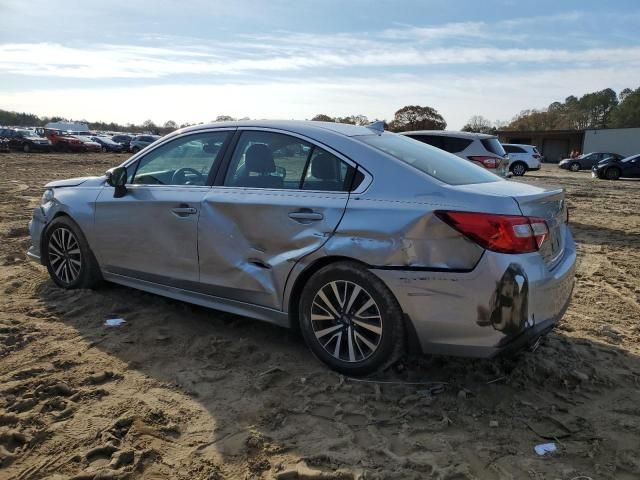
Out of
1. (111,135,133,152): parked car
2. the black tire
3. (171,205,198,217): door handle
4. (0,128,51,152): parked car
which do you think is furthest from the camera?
(111,135,133,152): parked car

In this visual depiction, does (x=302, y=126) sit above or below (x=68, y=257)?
above

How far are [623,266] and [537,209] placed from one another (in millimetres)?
4258

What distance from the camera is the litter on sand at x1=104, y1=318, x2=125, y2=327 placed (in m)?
4.36

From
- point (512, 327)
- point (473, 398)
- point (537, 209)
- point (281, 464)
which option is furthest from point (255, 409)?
point (537, 209)

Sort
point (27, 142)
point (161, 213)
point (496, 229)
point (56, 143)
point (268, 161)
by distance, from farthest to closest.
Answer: point (56, 143)
point (27, 142)
point (161, 213)
point (268, 161)
point (496, 229)

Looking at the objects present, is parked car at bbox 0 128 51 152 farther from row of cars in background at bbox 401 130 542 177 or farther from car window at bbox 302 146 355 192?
car window at bbox 302 146 355 192

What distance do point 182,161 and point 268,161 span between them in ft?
2.83

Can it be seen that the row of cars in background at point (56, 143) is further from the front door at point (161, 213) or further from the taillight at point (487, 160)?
the front door at point (161, 213)

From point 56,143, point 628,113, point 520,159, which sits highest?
point 628,113

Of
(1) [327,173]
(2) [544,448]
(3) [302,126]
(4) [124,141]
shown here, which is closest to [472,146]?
(3) [302,126]

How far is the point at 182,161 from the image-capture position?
440cm

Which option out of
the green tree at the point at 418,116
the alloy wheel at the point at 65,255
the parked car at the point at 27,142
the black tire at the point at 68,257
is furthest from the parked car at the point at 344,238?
the green tree at the point at 418,116

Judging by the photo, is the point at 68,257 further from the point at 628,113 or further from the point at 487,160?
the point at 628,113

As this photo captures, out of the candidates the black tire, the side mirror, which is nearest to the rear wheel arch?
the side mirror
